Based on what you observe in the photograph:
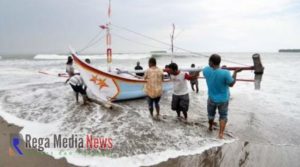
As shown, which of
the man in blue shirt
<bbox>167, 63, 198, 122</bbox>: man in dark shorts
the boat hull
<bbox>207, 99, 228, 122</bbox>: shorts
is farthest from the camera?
the boat hull

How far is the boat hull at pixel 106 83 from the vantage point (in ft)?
24.7

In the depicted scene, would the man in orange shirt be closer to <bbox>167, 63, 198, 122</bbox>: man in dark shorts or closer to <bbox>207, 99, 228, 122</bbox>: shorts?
<bbox>167, 63, 198, 122</bbox>: man in dark shorts

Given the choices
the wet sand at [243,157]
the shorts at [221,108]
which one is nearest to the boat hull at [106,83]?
the shorts at [221,108]

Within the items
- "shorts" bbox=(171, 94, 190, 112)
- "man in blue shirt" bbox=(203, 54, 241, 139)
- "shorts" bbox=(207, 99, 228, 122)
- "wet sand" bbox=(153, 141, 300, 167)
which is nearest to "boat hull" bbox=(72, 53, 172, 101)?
"shorts" bbox=(171, 94, 190, 112)

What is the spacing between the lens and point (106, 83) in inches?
305

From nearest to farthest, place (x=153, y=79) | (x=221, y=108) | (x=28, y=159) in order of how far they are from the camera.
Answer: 1. (x=28, y=159)
2. (x=221, y=108)
3. (x=153, y=79)

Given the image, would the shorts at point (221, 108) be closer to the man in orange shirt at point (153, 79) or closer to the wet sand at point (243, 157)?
the wet sand at point (243, 157)

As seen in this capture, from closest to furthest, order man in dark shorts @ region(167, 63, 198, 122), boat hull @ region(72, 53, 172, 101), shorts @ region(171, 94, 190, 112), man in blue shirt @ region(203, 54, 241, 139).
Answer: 1. man in blue shirt @ region(203, 54, 241, 139)
2. man in dark shorts @ region(167, 63, 198, 122)
3. shorts @ region(171, 94, 190, 112)
4. boat hull @ region(72, 53, 172, 101)

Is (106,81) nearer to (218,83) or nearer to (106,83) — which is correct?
(106,83)

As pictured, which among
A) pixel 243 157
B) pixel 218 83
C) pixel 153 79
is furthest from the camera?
pixel 153 79

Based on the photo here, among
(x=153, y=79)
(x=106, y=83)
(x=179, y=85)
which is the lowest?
(x=106, y=83)

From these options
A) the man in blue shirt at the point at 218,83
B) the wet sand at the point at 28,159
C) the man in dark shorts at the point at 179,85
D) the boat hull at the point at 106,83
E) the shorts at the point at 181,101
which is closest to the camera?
the wet sand at the point at 28,159

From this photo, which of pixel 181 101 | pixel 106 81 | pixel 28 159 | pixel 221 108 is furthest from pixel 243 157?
pixel 106 81

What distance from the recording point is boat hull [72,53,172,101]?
7520mm
